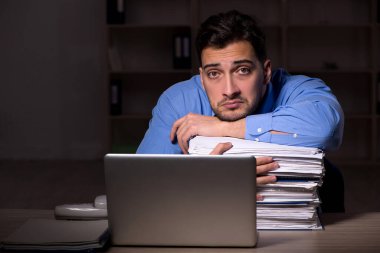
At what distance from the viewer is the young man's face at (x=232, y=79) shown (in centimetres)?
187

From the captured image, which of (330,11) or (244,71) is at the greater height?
(330,11)

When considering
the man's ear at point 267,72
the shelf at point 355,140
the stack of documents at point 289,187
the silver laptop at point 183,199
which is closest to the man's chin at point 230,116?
the man's ear at point 267,72

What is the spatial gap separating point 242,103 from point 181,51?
3.46 meters

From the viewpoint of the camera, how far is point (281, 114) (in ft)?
5.76

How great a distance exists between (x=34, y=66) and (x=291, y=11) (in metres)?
2.22

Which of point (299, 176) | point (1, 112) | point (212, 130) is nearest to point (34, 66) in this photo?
point (1, 112)

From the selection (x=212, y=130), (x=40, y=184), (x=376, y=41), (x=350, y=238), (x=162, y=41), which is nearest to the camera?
(x=350, y=238)

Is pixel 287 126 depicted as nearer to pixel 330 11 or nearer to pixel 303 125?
pixel 303 125

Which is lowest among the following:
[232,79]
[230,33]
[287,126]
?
[287,126]

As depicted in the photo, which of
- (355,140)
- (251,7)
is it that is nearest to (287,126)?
(251,7)

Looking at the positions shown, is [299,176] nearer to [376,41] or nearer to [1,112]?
[376,41]

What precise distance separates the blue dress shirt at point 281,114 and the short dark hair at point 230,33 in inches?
6.9

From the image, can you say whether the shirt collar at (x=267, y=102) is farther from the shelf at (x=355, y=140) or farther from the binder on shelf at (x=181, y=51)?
the shelf at (x=355, y=140)

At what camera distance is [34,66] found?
563 centimetres
